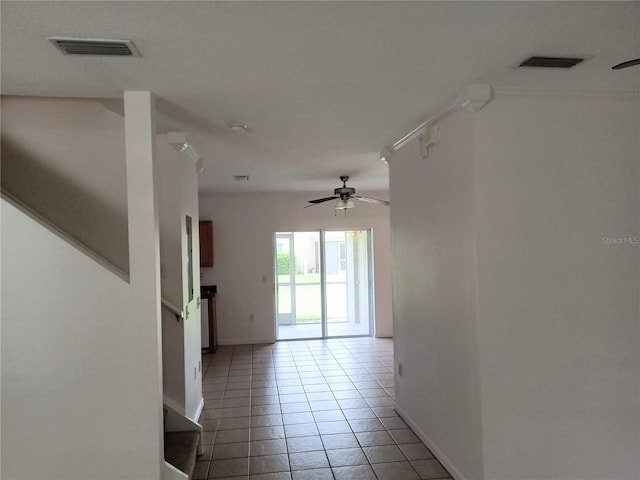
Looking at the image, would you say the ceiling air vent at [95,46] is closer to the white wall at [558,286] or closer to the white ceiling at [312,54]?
the white ceiling at [312,54]

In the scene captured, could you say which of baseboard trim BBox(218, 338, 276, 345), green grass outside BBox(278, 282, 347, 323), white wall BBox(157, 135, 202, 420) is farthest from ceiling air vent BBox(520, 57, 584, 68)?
green grass outside BBox(278, 282, 347, 323)

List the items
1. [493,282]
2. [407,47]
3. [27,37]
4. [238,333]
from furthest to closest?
[238,333] → [493,282] → [407,47] → [27,37]

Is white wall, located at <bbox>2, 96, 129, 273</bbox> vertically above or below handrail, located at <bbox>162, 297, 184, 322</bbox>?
above

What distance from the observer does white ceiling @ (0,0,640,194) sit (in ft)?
5.15

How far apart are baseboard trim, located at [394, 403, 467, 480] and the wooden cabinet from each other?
403 cm

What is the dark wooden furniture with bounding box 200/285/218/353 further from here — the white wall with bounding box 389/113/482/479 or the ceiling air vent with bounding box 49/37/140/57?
the ceiling air vent with bounding box 49/37/140/57

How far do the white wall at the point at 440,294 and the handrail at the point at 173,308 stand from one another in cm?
186

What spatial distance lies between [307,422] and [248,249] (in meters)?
3.76

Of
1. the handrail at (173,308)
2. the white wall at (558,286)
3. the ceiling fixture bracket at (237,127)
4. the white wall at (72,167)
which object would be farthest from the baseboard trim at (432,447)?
the ceiling fixture bracket at (237,127)

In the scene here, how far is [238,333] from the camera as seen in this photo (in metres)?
7.11

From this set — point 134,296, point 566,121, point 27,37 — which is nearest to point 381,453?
point 134,296

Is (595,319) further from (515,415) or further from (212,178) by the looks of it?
(212,178)

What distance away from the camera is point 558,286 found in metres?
2.50

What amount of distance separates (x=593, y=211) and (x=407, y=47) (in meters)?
1.53
